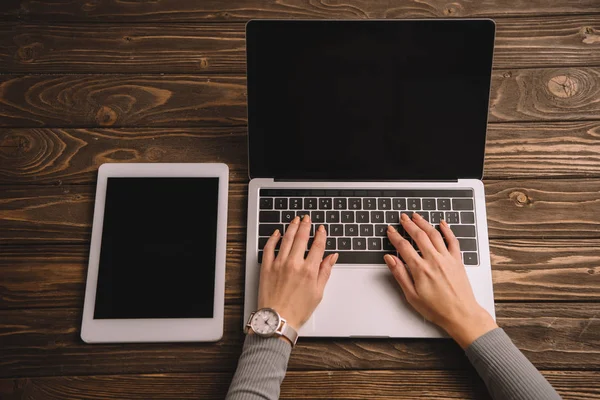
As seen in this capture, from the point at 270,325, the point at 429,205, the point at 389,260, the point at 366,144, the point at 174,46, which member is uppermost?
the point at 174,46

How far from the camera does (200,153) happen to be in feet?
3.13

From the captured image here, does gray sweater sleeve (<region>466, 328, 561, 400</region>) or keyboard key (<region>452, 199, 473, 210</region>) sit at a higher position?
keyboard key (<region>452, 199, 473, 210</region>)

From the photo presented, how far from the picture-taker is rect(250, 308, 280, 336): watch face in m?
0.76

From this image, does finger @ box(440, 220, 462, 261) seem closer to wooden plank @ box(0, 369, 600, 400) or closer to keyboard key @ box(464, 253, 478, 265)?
keyboard key @ box(464, 253, 478, 265)

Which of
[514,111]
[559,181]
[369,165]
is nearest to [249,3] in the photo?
[369,165]

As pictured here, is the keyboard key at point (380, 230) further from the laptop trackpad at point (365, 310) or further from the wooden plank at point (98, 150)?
the wooden plank at point (98, 150)

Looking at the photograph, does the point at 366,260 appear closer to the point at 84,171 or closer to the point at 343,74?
the point at 343,74

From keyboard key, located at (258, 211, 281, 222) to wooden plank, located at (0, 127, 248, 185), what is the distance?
10 centimetres

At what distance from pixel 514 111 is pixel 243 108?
0.58 meters

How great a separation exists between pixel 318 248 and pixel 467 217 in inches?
11.5

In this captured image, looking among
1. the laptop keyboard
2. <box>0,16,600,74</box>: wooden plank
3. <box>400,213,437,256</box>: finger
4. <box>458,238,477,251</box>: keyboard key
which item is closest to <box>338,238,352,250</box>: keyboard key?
the laptop keyboard

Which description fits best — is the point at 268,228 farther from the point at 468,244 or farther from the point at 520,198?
the point at 520,198

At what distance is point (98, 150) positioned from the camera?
96cm

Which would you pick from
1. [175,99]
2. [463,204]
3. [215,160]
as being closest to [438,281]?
[463,204]
